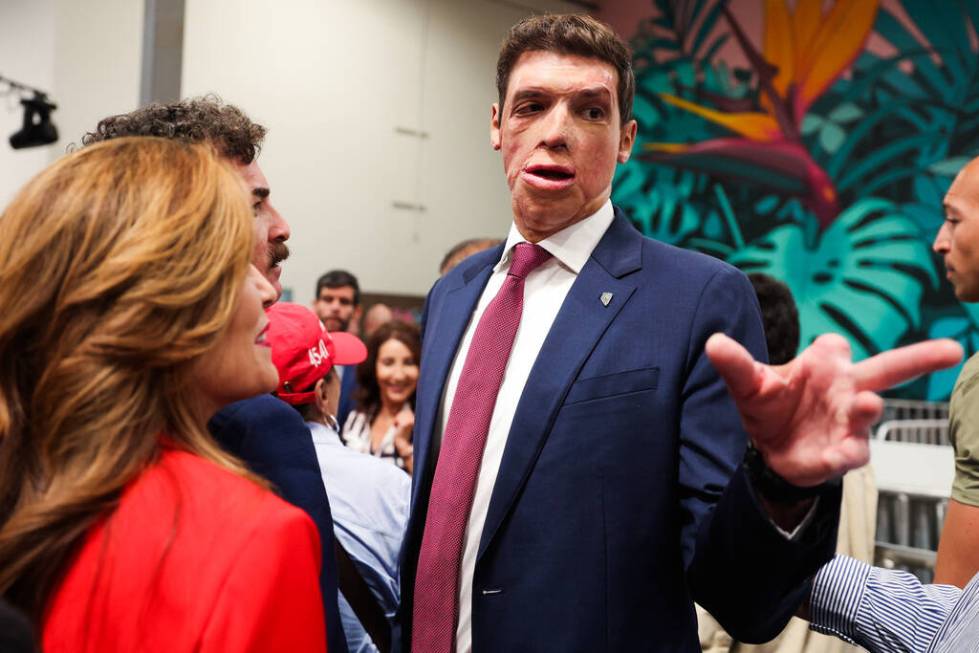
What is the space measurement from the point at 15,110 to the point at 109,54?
109cm

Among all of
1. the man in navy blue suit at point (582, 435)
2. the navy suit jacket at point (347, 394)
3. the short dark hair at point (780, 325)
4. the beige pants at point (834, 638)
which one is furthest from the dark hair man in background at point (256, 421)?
the navy suit jacket at point (347, 394)

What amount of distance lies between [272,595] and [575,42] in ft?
3.83

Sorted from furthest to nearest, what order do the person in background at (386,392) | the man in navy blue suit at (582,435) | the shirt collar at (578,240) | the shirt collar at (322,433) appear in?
the person in background at (386,392) < the shirt collar at (322,433) < the shirt collar at (578,240) < the man in navy blue suit at (582,435)

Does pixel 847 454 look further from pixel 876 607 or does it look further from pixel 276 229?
pixel 276 229

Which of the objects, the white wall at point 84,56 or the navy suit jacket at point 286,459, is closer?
the navy suit jacket at point 286,459

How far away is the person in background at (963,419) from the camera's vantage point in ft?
6.05

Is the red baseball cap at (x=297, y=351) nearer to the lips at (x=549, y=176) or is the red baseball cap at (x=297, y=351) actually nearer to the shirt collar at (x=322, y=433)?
the shirt collar at (x=322, y=433)

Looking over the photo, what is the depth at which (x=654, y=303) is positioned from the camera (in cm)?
154

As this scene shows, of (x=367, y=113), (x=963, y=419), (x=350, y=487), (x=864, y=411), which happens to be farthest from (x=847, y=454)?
(x=367, y=113)

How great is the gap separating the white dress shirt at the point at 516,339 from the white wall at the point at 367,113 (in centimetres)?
467

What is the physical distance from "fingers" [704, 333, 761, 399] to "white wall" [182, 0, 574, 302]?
5.41 m

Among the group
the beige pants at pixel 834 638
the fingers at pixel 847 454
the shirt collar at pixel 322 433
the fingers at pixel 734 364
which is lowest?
the beige pants at pixel 834 638

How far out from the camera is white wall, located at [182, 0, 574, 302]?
20.2ft

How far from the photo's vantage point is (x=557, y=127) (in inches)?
66.5
